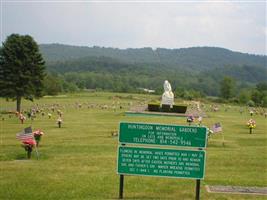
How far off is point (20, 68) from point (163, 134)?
47.0m

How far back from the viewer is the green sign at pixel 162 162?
10.2 metres

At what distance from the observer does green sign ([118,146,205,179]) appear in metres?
10.2

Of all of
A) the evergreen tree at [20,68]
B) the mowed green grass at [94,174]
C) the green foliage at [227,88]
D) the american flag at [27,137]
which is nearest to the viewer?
the mowed green grass at [94,174]

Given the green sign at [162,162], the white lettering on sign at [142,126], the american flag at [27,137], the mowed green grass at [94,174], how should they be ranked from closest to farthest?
the green sign at [162,162] → the white lettering on sign at [142,126] → the mowed green grass at [94,174] → the american flag at [27,137]

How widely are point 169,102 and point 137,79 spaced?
141637mm

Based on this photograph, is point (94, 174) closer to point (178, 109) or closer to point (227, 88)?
point (178, 109)

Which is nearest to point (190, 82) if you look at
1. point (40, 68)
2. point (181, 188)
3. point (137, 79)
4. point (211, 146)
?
point (137, 79)

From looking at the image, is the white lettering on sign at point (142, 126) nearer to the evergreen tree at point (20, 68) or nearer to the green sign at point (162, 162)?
the green sign at point (162, 162)

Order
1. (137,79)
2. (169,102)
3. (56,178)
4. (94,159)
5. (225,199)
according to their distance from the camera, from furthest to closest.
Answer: (137,79) → (169,102) → (94,159) → (56,178) → (225,199)

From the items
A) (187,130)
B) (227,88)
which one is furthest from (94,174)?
(227,88)

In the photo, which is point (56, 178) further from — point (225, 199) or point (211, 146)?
point (211, 146)

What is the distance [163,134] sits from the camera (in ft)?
33.6

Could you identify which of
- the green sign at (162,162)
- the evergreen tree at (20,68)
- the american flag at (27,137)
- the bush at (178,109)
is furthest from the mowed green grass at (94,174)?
the evergreen tree at (20,68)

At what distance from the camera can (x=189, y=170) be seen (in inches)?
401
